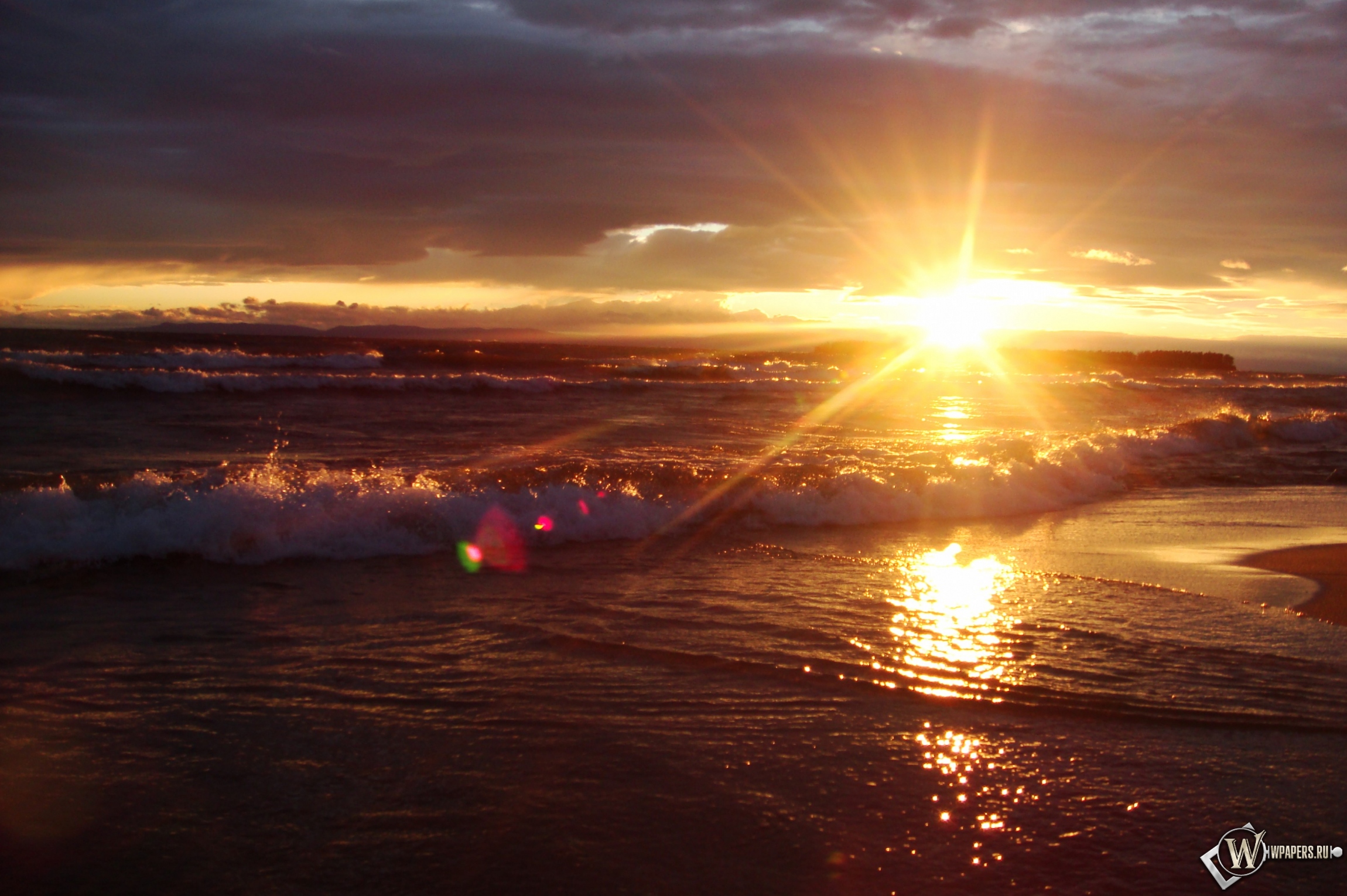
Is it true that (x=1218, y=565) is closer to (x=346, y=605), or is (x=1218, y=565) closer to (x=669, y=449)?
(x=346, y=605)

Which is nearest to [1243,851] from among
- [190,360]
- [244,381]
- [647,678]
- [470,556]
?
[647,678]

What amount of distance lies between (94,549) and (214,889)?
5.42 meters

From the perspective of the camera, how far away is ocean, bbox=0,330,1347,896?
130 inches

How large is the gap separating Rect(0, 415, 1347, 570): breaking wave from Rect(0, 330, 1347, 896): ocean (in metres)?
0.04

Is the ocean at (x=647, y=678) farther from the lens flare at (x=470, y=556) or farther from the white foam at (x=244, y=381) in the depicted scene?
the white foam at (x=244, y=381)

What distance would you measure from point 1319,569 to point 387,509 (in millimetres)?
8057

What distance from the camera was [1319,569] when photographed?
792 centimetres

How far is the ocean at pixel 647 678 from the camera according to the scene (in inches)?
130

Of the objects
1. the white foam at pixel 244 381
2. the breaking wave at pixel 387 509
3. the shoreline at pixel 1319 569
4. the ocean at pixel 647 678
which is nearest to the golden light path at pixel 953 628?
the ocean at pixel 647 678

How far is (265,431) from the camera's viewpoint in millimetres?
15758

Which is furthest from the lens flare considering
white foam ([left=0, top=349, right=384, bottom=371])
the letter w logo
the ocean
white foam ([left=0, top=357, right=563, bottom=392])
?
white foam ([left=0, top=349, right=384, bottom=371])

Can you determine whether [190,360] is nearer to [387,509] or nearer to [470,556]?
[387,509]

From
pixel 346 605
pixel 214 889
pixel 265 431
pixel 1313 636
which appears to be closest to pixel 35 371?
pixel 265 431

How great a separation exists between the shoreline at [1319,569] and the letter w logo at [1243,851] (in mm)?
3728
